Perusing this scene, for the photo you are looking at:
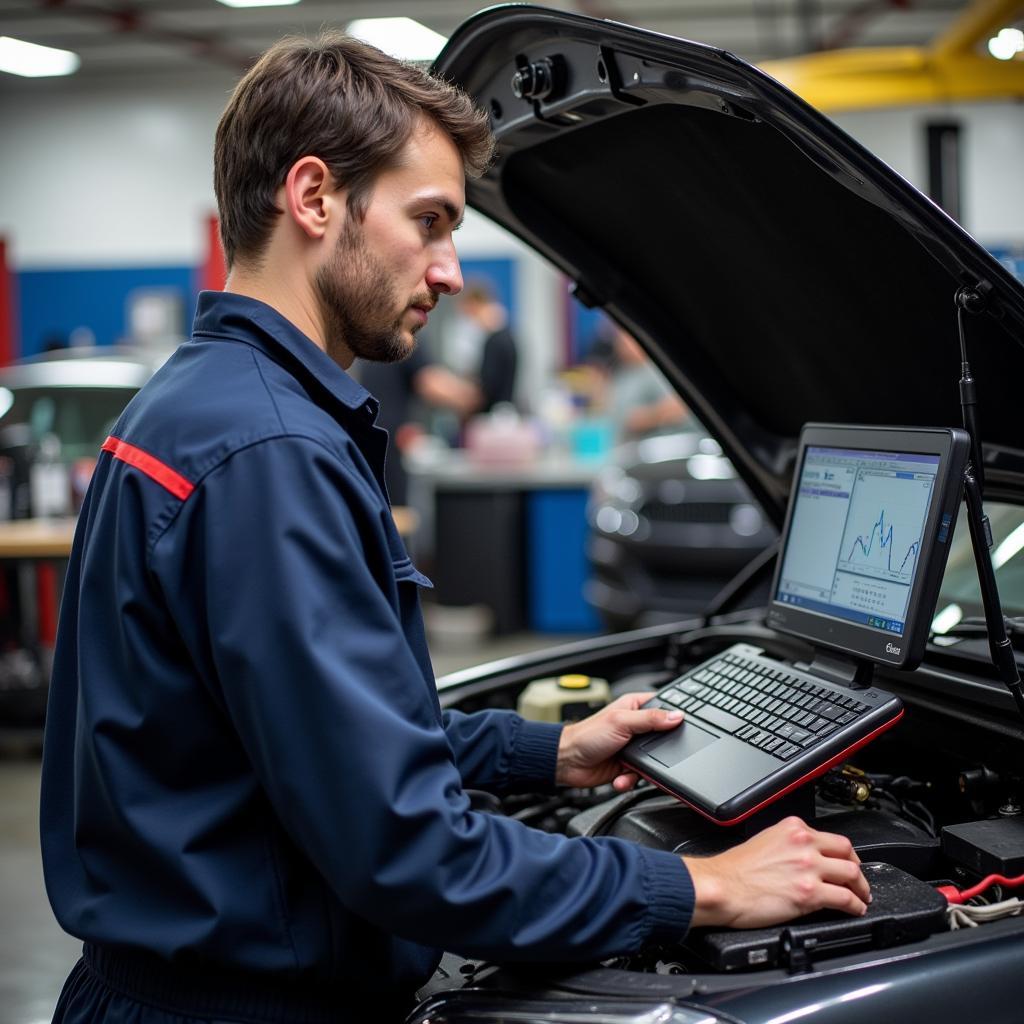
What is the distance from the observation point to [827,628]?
4.75ft

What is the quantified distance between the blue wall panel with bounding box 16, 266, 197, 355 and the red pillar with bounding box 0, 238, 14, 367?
0.24 feet

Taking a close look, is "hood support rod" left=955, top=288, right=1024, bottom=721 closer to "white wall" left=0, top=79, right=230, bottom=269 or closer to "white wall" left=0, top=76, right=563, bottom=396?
"white wall" left=0, top=76, right=563, bottom=396

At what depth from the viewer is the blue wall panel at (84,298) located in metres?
11.5

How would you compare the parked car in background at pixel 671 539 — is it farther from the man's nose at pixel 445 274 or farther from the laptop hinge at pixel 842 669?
the man's nose at pixel 445 274

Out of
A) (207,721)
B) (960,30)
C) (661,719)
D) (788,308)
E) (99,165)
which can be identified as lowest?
(661,719)

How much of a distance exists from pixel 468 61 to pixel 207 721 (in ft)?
3.11

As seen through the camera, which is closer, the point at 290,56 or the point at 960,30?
the point at 290,56

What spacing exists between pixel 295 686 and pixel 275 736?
0.05m

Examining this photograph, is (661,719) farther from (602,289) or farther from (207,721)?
(602,289)

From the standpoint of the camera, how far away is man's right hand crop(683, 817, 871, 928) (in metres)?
1.07

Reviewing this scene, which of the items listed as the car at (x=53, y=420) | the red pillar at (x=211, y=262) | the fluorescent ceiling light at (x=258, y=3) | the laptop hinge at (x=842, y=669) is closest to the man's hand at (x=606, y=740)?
the laptop hinge at (x=842, y=669)

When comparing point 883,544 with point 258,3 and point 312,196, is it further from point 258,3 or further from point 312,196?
point 258,3

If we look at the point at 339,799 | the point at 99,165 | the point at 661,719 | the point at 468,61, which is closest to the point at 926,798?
the point at 661,719

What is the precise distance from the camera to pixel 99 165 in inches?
460
